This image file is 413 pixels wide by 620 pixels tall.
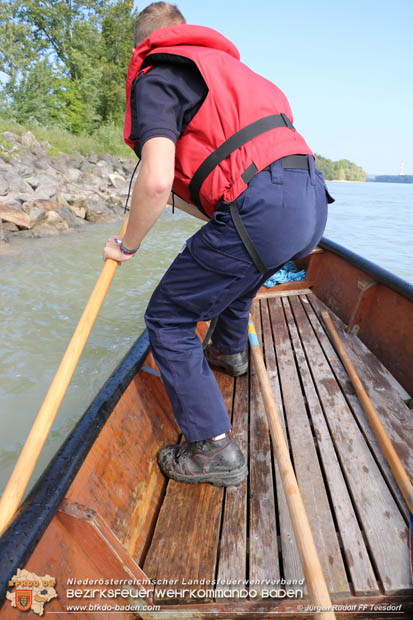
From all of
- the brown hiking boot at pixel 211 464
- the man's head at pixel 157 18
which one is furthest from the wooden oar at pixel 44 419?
the man's head at pixel 157 18

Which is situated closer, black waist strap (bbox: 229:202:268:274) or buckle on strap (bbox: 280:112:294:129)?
black waist strap (bbox: 229:202:268:274)

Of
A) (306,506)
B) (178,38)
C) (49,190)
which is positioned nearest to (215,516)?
(306,506)

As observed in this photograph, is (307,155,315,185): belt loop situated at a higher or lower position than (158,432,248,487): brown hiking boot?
higher

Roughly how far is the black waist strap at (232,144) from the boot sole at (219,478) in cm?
117

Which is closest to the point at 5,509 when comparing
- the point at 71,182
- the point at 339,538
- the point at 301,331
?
the point at 339,538

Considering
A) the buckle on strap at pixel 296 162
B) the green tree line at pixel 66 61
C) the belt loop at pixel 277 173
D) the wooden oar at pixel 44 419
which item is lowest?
the wooden oar at pixel 44 419

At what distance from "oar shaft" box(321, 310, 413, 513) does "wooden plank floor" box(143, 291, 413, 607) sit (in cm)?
7

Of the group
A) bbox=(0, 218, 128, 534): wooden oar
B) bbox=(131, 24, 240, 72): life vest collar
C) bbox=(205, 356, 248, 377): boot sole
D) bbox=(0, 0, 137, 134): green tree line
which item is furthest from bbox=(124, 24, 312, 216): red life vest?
bbox=(0, 0, 137, 134): green tree line

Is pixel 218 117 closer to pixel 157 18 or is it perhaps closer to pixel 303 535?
pixel 157 18

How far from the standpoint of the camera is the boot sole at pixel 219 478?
164cm

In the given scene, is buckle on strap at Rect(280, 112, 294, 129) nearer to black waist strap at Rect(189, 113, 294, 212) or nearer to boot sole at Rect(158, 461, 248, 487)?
black waist strap at Rect(189, 113, 294, 212)

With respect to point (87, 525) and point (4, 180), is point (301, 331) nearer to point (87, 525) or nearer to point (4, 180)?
point (87, 525)

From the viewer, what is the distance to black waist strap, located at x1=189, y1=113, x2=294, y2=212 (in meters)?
1.33

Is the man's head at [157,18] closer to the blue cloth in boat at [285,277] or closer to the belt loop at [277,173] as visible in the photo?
the belt loop at [277,173]
